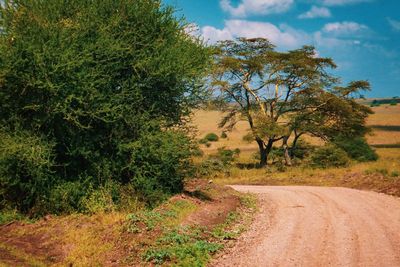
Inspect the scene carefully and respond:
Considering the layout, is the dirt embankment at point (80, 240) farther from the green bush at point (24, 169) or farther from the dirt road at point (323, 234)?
the dirt road at point (323, 234)

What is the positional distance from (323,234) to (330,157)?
21.6 m

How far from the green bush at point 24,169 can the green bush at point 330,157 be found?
2374 cm

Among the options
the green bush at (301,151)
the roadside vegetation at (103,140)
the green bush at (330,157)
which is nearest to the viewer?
the roadside vegetation at (103,140)

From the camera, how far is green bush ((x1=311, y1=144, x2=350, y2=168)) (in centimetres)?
3328

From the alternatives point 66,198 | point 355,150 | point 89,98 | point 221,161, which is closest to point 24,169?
point 66,198

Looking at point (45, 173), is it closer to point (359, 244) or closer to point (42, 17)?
point (42, 17)

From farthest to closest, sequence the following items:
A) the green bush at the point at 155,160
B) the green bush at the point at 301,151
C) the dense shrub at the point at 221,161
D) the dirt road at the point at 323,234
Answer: the green bush at the point at 301,151, the dense shrub at the point at 221,161, the green bush at the point at 155,160, the dirt road at the point at 323,234

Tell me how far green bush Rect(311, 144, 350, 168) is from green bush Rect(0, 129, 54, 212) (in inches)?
935

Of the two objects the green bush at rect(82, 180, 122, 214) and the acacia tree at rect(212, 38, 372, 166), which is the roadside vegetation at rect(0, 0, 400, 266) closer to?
the green bush at rect(82, 180, 122, 214)

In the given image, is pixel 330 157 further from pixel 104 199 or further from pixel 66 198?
pixel 66 198

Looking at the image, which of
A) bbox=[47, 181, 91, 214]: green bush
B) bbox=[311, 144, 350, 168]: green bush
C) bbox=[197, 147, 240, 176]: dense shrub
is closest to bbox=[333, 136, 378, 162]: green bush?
bbox=[311, 144, 350, 168]: green bush

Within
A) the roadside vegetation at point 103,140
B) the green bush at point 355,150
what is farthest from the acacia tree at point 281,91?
the roadside vegetation at point 103,140

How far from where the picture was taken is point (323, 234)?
1266 centimetres

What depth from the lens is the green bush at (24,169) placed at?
44.3 feet
